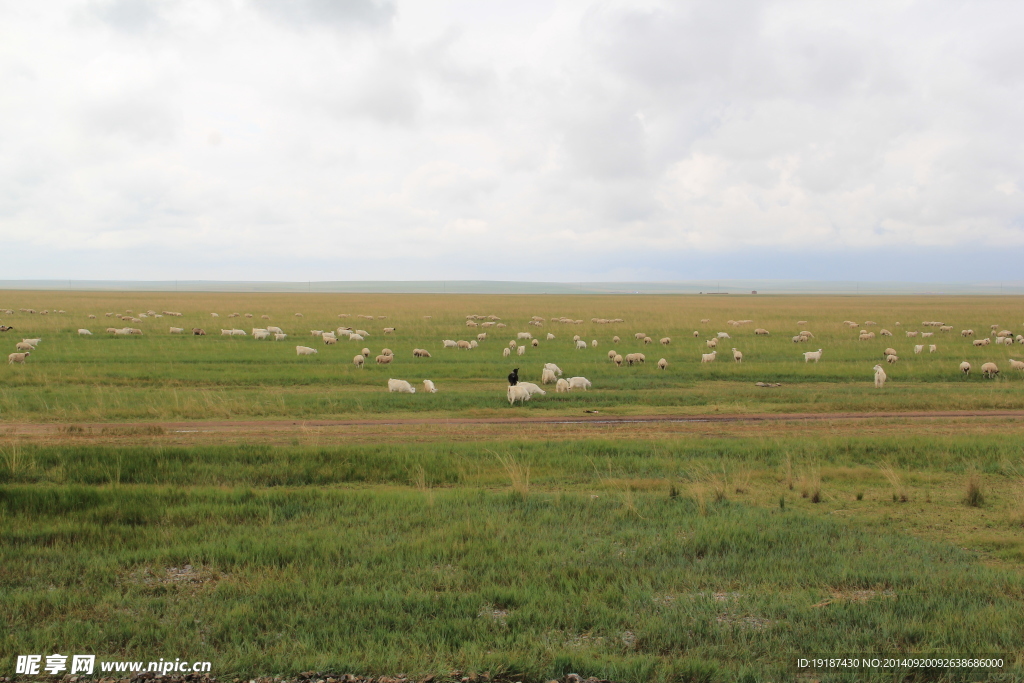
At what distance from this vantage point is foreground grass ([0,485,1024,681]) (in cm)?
514

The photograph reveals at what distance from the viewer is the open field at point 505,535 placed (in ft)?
17.3

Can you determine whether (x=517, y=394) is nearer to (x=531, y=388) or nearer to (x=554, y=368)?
(x=531, y=388)

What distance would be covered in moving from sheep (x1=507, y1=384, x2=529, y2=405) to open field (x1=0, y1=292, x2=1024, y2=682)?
47 centimetres

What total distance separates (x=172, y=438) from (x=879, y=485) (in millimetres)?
13392

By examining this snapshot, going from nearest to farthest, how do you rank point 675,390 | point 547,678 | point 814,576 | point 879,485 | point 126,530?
point 547,678, point 814,576, point 126,530, point 879,485, point 675,390

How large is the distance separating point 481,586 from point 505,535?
4.57 feet

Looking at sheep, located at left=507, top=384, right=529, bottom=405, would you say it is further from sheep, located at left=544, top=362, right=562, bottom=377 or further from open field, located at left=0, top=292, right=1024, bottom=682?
sheep, located at left=544, top=362, right=562, bottom=377

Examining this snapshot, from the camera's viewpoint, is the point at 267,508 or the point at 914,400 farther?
the point at 914,400

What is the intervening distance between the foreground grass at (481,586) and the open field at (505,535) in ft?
0.10

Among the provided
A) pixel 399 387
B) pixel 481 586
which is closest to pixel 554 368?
pixel 399 387

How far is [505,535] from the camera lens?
7695 millimetres

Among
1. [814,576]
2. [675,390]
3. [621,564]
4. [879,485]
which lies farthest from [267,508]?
[675,390]

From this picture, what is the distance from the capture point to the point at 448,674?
473 cm

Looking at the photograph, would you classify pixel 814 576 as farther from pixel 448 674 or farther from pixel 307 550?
pixel 307 550
